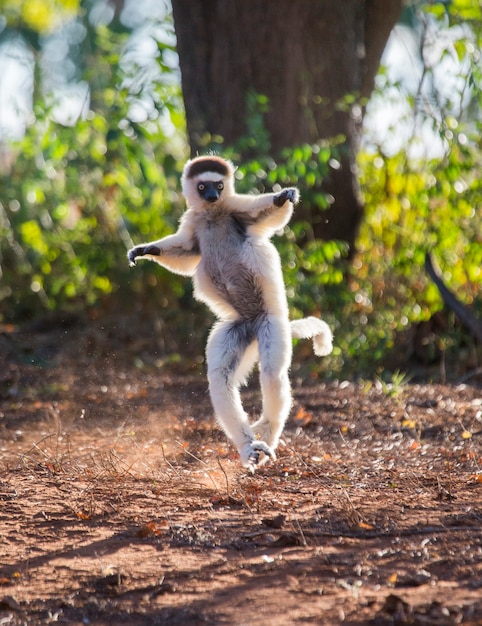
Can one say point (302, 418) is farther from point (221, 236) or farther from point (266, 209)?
point (266, 209)

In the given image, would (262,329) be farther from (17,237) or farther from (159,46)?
(17,237)

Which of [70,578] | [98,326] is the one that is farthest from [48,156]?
[70,578]

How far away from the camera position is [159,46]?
7.98 meters

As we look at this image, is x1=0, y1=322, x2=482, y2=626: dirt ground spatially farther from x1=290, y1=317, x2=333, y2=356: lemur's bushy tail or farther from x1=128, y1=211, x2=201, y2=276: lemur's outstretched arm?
x1=128, y1=211, x2=201, y2=276: lemur's outstretched arm

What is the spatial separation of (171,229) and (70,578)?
576 cm

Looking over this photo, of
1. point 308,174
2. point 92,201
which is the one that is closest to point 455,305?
point 308,174

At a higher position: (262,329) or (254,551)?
(262,329)

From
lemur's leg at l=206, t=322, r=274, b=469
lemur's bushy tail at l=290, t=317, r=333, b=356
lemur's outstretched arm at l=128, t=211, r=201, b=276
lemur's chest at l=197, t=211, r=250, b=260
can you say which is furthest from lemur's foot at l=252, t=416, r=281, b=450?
lemur's outstretched arm at l=128, t=211, r=201, b=276

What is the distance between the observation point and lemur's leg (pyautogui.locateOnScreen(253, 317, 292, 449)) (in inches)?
172

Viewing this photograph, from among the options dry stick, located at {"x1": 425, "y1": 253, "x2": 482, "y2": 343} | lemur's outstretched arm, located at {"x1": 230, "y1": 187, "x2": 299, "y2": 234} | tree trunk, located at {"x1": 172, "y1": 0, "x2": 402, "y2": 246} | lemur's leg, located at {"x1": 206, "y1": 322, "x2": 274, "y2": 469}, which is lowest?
dry stick, located at {"x1": 425, "y1": 253, "x2": 482, "y2": 343}

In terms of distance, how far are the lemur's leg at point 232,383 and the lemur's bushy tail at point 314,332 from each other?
31 centimetres

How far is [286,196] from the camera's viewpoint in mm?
4590

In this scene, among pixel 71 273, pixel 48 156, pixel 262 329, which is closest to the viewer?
pixel 262 329

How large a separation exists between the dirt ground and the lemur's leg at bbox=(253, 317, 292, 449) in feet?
0.92
